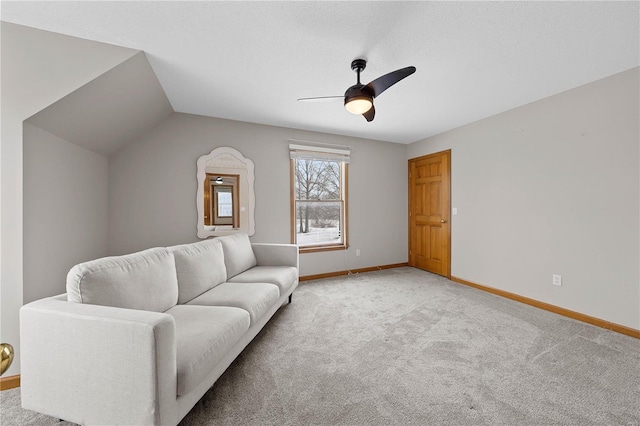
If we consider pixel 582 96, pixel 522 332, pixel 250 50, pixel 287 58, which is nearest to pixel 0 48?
pixel 250 50

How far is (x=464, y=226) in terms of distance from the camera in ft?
13.4

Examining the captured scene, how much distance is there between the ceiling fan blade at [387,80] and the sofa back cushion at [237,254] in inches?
82.5

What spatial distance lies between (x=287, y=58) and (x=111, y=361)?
2346mm

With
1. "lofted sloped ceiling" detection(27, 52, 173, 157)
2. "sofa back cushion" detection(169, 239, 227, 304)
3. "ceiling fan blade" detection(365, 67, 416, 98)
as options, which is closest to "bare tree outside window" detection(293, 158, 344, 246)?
"sofa back cushion" detection(169, 239, 227, 304)

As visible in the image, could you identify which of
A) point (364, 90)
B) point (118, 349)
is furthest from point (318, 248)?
point (118, 349)

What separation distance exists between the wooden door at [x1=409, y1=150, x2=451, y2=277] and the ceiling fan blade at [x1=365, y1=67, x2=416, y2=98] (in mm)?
2695

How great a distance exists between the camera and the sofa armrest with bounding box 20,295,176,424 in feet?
3.84

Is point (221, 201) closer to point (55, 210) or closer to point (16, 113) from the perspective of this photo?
point (55, 210)

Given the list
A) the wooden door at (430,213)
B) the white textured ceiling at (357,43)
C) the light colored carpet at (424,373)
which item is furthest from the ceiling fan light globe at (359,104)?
the wooden door at (430,213)

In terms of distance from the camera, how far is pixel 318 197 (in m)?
4.53

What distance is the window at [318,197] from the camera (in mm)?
4305

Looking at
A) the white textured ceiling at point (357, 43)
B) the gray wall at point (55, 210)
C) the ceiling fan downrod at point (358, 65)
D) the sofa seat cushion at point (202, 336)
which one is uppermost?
the white textured ceiling at point (357, 43)

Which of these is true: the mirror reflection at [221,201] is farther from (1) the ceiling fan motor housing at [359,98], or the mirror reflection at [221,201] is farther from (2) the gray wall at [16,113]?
(1) the ceiling fan motor housing at [359,98]

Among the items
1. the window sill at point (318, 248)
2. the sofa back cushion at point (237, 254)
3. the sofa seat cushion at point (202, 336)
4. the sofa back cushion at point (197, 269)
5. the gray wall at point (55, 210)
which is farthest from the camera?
the window sill at point (318, 248)
